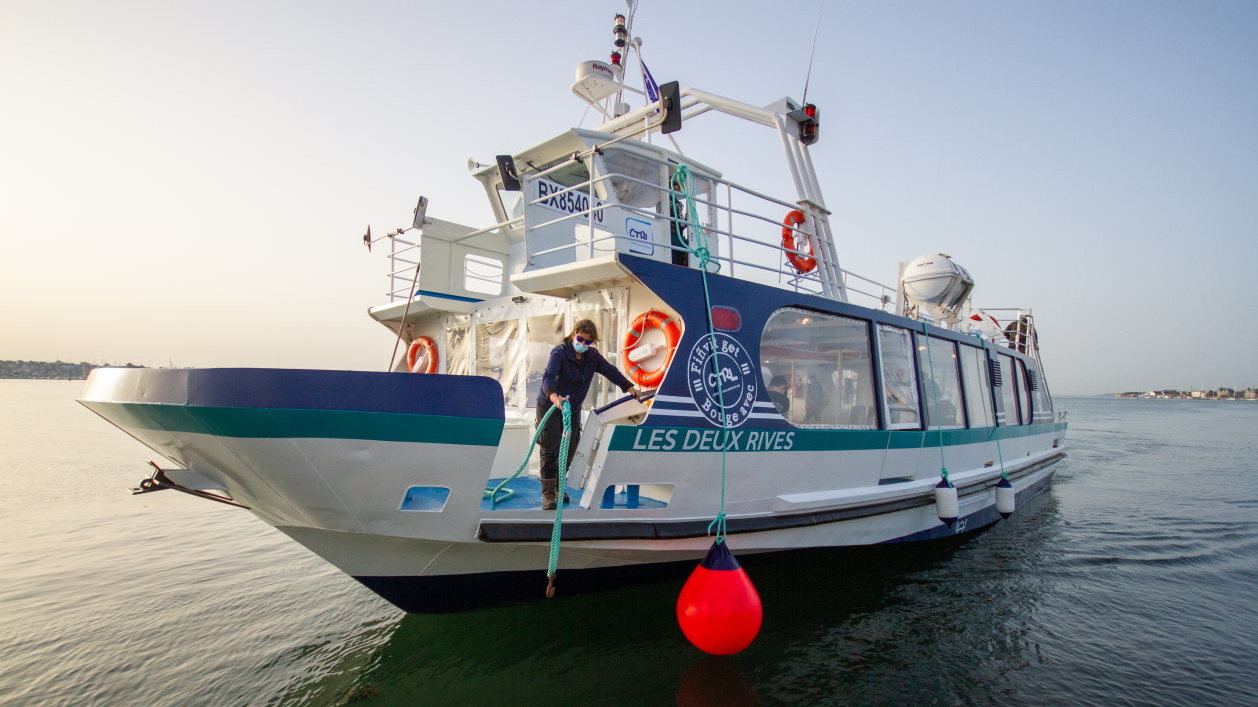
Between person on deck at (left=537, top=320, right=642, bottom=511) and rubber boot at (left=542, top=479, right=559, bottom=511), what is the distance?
0.08ft

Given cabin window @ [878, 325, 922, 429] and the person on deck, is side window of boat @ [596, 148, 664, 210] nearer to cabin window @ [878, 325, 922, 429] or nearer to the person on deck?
the person on deck

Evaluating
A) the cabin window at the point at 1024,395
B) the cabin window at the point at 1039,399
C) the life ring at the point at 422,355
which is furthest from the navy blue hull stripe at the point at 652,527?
the cabin window at the point at 1039,399

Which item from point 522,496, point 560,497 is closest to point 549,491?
point 560,497

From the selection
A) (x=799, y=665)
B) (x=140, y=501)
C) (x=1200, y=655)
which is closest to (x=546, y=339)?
(x=799, y=665)

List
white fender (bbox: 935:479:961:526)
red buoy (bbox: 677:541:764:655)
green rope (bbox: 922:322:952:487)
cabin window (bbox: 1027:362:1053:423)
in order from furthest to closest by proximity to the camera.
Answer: cabin window (bbox: 1027:362:1053:423), green rope (bbox: 922:322:952:487), white fender (bbox: 935:479:961:526), red buoy (bbox: 677:541:764:655)

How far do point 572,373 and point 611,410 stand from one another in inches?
16.2

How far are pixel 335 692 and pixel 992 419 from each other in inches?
359

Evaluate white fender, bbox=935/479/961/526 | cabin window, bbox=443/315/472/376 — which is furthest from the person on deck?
white fender, bbox=935/479/961/526

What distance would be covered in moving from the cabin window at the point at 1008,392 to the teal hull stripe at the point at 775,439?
8.91 feet

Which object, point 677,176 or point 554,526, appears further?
point 677,176

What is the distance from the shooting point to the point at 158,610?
5473 mm

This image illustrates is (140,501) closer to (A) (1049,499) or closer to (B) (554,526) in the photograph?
(B) (554,526)

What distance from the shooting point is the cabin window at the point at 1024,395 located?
1038cm

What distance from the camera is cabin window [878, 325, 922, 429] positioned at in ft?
20.7
